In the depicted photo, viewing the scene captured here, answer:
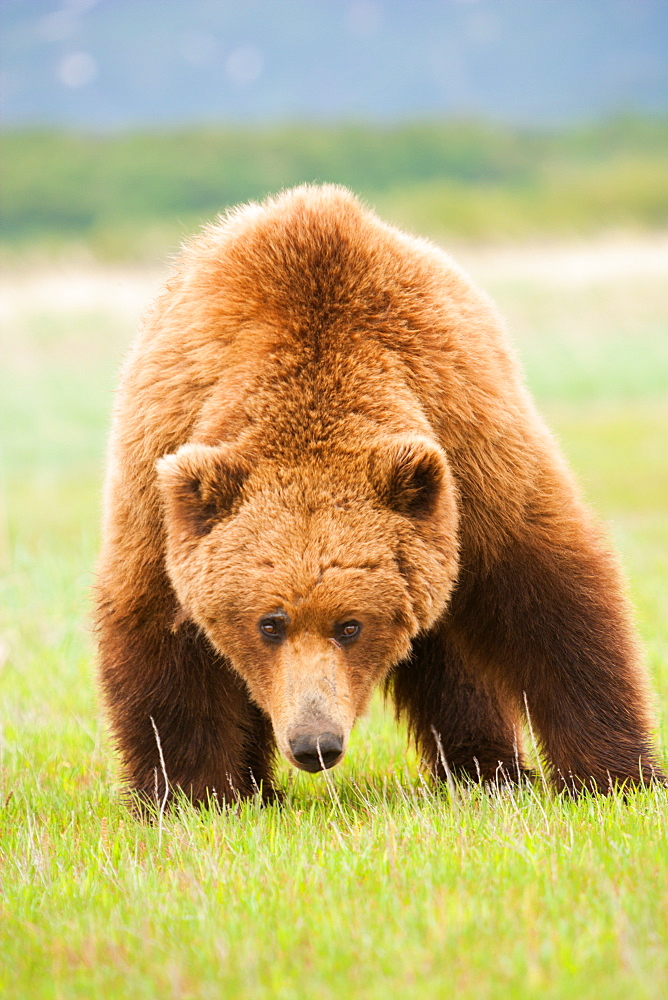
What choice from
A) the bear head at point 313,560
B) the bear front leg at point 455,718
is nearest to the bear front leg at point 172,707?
the bear head at point 313,560

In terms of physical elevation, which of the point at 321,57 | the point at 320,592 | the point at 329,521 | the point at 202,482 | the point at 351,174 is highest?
the point at 321,57

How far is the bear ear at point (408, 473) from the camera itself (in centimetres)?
374

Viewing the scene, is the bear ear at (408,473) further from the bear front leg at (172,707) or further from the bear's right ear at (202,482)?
the bear front leg at (172,707)

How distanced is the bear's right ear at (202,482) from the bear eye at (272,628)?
1.17 feet

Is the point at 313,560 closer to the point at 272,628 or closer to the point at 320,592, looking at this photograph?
the point at 320,592

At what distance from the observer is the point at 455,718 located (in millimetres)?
5336

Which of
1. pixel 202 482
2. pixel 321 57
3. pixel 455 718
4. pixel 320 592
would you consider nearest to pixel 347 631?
pixel 320 592

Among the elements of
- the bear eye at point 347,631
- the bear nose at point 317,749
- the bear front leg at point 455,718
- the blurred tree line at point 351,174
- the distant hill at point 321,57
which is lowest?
the bear front leg at point 455,718

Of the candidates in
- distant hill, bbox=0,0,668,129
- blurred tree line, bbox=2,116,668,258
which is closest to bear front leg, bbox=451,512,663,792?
blurred tree line, bbox=2,116,668,258

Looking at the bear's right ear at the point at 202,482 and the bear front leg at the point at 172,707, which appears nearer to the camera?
the bear's right ear at the point at 202,482

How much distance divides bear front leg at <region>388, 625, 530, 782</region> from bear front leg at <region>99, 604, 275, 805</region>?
86cm

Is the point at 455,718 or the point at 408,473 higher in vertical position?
the point at 408,473

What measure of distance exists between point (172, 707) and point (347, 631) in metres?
1.04

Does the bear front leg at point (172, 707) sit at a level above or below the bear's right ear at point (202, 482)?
below
